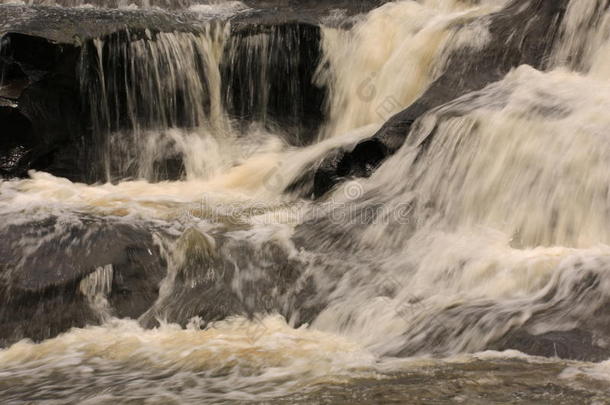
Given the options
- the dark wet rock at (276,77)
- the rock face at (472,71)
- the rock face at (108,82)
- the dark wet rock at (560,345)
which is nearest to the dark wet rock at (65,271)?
the rock face at (472,71)

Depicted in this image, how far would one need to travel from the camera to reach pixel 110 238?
6.49 meters

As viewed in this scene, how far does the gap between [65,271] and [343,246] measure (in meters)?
2.01

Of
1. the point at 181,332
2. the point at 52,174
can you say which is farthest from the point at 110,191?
the point at 181,332

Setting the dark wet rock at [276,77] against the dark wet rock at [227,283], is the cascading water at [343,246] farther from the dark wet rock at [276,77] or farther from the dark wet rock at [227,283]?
the dark wet rock at [276,77]

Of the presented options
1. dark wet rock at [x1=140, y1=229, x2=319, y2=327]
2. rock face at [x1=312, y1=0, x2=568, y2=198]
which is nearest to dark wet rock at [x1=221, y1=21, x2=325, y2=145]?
rock face at [x1=312, y1=0, x2=568, y2=198]

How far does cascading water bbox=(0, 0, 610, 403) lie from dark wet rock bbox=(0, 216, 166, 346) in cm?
1

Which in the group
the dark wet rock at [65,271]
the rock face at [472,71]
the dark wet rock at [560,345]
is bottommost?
the dark wet rock at [65,271]

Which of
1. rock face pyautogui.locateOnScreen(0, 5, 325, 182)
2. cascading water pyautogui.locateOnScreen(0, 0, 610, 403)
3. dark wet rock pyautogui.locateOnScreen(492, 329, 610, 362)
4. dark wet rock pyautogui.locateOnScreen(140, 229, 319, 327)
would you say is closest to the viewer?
dark wet rock pyautogui.locateOnScreen(492, 329, 610, 362)

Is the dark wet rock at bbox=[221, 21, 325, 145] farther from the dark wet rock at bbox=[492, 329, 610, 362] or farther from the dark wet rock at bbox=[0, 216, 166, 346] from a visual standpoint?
the dark wet rock at bbox=[492, 329, 610, 362]

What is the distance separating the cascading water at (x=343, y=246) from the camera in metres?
4.72

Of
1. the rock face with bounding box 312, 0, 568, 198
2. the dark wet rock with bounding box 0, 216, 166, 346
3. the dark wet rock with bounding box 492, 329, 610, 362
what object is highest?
the rock face with bounding box 312, 0, 568, 198

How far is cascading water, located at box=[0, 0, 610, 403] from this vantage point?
4.72m

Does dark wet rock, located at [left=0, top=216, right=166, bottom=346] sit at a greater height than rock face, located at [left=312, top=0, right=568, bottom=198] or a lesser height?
lesser

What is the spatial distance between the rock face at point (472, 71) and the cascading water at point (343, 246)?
5 centimetres
